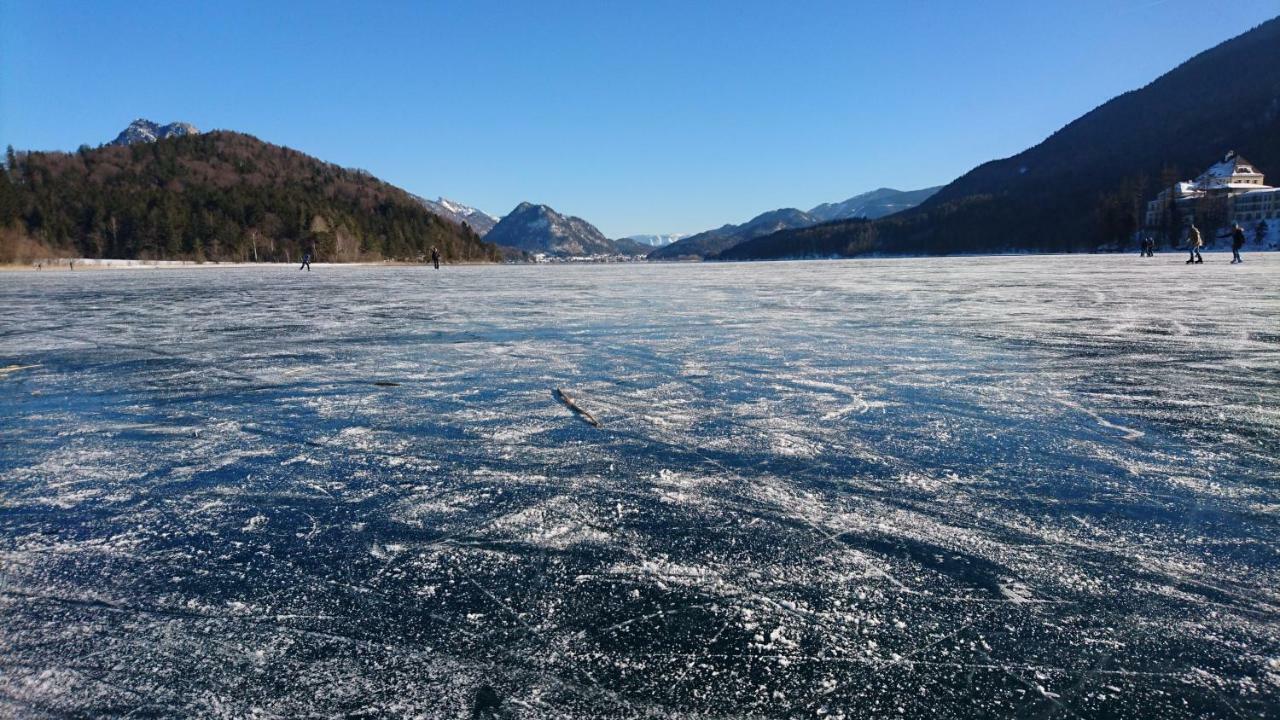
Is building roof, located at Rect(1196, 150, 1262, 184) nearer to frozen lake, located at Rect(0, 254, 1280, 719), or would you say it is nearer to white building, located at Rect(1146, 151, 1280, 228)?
white building, located at Rect(1146, 151, 1280, 228)

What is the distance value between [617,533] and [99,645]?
1.48 m

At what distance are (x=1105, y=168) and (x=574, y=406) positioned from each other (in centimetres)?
14437

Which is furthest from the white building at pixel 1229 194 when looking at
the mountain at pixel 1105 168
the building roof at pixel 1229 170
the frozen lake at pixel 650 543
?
the frozen lake at pixel 650 543

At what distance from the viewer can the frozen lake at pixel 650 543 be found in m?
1.54

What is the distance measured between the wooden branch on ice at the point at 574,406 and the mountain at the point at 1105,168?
84.6 metres

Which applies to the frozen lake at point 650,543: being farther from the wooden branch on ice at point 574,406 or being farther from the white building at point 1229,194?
the white building at point 1229,194

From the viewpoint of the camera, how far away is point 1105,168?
386 feet

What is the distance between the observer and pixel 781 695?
149cm

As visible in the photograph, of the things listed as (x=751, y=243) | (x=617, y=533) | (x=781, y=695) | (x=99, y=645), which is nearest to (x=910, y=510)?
(x=617, y=533)

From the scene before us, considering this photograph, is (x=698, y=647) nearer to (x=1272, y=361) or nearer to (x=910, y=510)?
(x=910, y=510)

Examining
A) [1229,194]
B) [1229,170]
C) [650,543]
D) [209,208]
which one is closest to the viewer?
[650,543]

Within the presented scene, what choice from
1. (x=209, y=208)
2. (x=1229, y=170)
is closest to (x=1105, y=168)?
(x=1229, y=170)

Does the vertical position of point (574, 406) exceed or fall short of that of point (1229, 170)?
it falls short

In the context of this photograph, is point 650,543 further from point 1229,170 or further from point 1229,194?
point 1229,170
